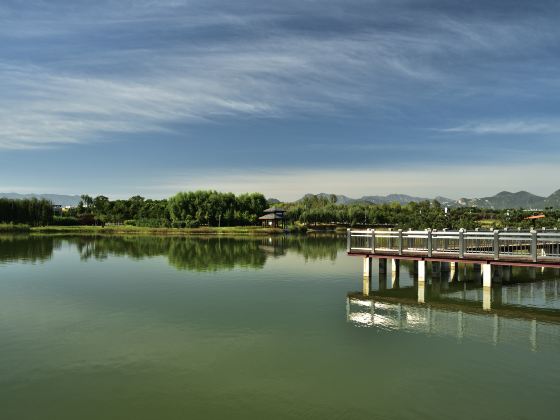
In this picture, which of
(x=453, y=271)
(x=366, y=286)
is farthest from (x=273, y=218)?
(x=366, y=286)

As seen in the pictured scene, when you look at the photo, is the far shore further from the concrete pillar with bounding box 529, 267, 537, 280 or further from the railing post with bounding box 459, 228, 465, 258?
the railing post with bounding box 459, 228, 465, 258

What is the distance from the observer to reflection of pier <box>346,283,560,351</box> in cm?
1692

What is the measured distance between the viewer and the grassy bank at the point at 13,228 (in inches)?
4077

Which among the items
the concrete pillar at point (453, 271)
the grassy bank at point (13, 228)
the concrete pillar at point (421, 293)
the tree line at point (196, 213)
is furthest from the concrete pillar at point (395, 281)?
the grassy bank at point (13, 228)

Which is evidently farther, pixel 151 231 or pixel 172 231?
pixel 151 231

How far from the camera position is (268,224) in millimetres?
126688

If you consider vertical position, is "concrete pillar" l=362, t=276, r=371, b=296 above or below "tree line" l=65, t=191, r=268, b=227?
below

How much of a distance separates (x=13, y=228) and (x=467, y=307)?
361 feet

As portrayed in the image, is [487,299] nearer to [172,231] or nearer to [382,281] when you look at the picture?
[382,281]

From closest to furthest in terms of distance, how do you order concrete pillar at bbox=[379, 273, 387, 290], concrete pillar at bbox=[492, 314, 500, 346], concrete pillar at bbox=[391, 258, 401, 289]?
concrete pillar at bbox=[492, 314, 500, 346] < concrete pillar at bbox=[379, 273, 387, 290] < concrete pillar at bbox=[391, 258, 401, 289]

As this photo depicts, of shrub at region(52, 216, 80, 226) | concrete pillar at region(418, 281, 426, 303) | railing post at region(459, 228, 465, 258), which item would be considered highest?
railing post at region(459, 228, 465, 258)

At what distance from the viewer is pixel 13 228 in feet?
345

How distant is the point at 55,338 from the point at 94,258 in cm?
3228

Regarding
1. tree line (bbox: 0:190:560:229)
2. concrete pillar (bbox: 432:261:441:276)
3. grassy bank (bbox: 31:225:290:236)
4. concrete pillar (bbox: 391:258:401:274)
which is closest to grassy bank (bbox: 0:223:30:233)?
grassy bank (bbox: 31:225:290:236)
